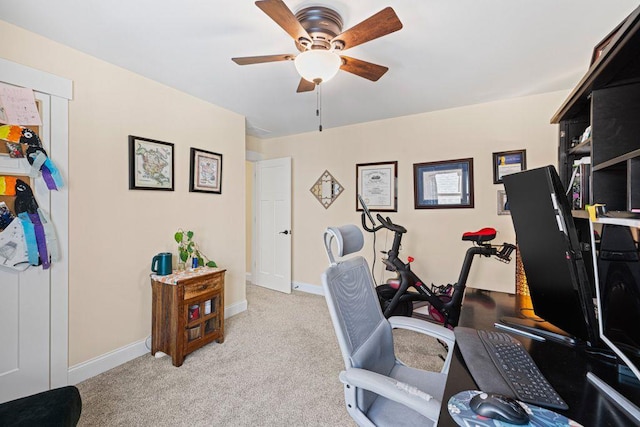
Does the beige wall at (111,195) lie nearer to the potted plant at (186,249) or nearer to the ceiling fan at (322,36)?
the potted plant at (186,249)

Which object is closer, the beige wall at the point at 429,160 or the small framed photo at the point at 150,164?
the small framed photo at the point at 150,164

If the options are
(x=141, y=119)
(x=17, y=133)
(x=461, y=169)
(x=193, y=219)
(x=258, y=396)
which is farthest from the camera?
(x=461, y=169)

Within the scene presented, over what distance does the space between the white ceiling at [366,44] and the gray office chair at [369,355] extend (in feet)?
4.67

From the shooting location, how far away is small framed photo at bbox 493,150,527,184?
9.28 feet

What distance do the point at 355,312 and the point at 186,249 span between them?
6.76 ft

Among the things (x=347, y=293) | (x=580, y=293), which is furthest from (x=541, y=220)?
(x=347, y=293)

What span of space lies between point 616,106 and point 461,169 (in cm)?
199

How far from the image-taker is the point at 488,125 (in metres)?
2.97

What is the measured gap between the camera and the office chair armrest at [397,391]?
814 mm

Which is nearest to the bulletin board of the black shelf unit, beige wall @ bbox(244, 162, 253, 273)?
beige wall @ bbox(244, 162, 253, 273)

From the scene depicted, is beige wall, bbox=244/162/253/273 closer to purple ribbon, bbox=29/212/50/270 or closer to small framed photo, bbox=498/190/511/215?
purple ribbon, bbox=29/212/50/270

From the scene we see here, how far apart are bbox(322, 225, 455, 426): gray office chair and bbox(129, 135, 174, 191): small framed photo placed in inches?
78.2

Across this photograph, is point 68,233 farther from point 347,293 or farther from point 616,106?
point 616,106

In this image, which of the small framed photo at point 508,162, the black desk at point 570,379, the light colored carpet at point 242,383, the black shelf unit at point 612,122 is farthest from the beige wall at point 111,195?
the small framed photo at point 508,162
